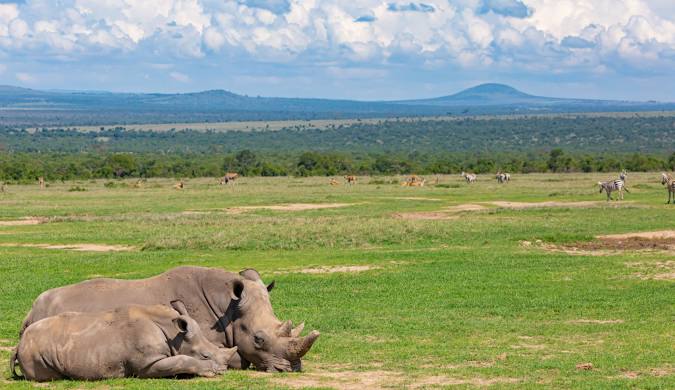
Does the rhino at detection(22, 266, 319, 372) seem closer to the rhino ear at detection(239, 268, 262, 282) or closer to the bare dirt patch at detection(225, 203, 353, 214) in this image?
the rhino ear at detection(239, 268, 262, 282)

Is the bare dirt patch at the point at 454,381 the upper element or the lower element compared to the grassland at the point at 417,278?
upper

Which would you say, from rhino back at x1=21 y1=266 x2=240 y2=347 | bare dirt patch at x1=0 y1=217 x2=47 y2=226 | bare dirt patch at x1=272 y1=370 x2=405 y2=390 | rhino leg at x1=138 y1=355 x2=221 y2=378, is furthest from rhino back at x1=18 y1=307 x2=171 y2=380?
bare dirt patch at x1=0 y1=217 x2=47 y2=226

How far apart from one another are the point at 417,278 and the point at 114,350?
11.5 metres

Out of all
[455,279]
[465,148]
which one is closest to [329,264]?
[455,279]

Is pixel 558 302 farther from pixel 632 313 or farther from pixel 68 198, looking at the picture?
pixel 68 198

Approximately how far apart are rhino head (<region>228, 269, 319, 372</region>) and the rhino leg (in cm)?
61

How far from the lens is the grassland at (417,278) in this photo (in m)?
13.0

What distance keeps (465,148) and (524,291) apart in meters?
149

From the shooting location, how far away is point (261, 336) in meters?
12.7

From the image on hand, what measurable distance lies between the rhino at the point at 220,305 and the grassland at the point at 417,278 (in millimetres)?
365

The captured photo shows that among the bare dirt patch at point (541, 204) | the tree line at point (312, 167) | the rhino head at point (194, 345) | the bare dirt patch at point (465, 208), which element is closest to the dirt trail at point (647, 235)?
the bare dirt patch at point (465, 208)

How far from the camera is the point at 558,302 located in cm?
1925

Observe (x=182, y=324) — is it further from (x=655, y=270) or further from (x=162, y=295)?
(x=655, y=270)

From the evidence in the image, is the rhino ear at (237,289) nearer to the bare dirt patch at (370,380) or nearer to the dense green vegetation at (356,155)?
the bare dirt patch at (370,380)
